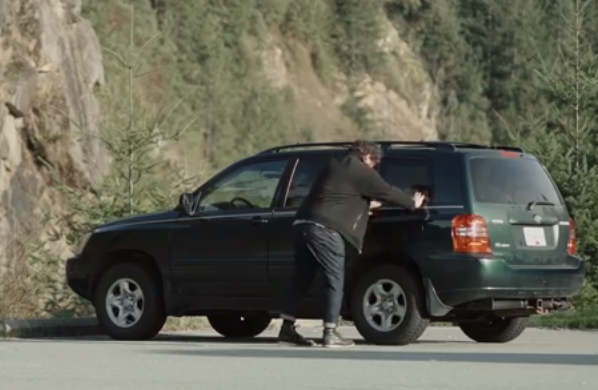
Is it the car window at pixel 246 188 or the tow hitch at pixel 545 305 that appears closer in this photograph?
the tow hitch at pixel 545 305

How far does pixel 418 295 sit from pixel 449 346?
603 millimetres

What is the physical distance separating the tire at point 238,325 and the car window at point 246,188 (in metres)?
1.46

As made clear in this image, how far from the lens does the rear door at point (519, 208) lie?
14.9 m

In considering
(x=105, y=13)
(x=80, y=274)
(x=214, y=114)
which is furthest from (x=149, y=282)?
(x=214, y=114)

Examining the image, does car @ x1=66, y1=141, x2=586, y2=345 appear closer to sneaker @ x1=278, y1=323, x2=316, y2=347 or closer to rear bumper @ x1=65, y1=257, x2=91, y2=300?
rear bumper @ x1=65, y1=257, x2=91, y2=300

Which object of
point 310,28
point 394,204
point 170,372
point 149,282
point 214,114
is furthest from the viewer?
point 310,28

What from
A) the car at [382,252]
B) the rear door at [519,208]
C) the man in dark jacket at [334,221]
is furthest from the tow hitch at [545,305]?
the man in dark jacket at [334,221]

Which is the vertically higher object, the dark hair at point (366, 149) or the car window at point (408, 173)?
the dark hair at point (366, 149)

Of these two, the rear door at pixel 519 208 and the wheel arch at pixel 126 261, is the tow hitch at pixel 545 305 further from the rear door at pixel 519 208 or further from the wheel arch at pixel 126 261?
the wheel arch at pixel 126 261

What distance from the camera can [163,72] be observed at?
77.5m

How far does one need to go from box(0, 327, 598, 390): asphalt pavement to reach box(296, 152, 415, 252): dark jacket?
1.01 meters

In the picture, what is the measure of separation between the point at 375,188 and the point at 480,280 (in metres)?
1.16

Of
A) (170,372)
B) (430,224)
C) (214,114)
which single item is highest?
(214,114)

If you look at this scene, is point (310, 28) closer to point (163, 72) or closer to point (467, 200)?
point (163, 72)
